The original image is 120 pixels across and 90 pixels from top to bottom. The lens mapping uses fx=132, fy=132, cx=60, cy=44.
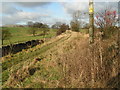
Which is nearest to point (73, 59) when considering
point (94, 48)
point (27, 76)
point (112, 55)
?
point (94, 48)

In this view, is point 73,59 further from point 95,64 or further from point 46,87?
point 46,87

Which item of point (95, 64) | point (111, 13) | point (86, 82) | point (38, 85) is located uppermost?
point (111, 13)

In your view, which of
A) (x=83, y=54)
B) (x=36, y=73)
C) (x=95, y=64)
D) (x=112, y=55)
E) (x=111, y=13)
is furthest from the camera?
(x=111, y=13)

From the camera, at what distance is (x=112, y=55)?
4199mm

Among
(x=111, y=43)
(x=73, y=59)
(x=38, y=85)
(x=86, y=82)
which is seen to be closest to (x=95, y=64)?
(x=86, y=82)

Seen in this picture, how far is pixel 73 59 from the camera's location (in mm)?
4520

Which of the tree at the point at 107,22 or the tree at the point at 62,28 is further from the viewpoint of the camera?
the tree at the point at 62,28

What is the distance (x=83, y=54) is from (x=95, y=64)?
0.73m

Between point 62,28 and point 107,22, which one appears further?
point 62,28

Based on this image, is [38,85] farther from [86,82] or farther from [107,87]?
[107,87]

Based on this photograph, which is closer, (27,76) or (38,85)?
(38,85)

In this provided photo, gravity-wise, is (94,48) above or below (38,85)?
above

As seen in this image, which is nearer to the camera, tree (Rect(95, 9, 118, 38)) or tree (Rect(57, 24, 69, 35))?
tree (Rect(95, 9, 118, 38))

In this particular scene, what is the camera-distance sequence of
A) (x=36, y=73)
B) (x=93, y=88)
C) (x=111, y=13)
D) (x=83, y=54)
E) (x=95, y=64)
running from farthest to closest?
(x=111, y=13) < (x=36, y=73) < (x=83, y=54) < (x=95, y=64) < (x=93, y=88)
